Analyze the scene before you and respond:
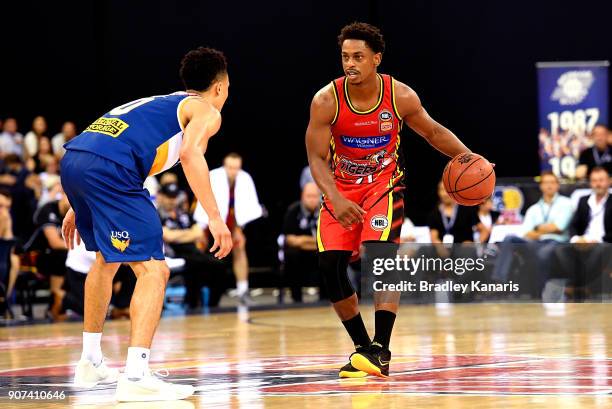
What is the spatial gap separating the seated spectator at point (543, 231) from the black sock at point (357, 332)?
6.17m

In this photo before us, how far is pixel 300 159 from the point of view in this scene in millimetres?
17891

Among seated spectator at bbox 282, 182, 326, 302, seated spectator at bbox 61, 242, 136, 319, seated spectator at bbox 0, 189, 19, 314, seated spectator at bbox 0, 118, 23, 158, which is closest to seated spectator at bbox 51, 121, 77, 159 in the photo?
seated spectator at bbox 0, 118, 23, 158

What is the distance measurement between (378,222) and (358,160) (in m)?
0.36

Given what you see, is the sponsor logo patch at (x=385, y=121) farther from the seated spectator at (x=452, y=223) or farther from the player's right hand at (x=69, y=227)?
the seated spectator at (x=452, y=223)

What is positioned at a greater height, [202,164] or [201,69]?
[201,69]

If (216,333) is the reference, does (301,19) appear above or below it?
above

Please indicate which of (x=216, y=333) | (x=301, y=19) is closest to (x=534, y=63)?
Result: (x=301, y=19)

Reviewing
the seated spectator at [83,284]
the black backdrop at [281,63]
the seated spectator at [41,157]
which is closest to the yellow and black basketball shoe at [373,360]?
the seated spectator at [83,284]

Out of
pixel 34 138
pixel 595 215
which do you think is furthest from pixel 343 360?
pixel 34 138

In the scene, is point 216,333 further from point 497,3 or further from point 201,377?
point 497,3

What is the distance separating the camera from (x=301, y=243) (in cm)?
1340

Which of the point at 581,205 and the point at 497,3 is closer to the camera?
the point at 581,205

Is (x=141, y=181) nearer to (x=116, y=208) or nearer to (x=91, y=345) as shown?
(x=116, y=208)

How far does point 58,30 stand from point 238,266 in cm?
588
